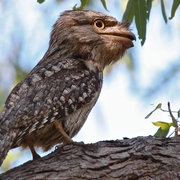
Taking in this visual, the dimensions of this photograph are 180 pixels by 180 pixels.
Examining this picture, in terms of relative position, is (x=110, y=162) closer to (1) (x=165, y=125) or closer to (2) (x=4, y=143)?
(2) (x=4, y=143)

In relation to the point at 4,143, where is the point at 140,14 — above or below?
above

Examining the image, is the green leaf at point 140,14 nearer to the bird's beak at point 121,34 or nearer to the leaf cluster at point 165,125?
the bird's beak at point 121,34

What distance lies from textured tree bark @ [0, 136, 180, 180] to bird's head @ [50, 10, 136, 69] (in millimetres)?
1110

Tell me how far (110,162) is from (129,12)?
175cm

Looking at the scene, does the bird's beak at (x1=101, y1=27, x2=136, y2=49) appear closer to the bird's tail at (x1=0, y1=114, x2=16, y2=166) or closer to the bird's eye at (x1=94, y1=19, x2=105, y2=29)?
the bird's eye at (x1=94, y1=19, x2=105, y2=29)

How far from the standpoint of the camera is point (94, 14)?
5121 millimetres

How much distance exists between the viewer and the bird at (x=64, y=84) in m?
4.06

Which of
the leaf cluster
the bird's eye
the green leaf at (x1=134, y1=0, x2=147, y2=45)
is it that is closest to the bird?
the bird's eye

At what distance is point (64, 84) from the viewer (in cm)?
448

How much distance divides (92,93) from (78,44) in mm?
605

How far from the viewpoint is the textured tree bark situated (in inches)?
151

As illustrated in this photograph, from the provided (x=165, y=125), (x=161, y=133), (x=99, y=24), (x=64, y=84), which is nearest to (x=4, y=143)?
(x=64, y=84)

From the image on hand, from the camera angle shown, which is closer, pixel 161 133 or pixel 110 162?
pixel 110 162

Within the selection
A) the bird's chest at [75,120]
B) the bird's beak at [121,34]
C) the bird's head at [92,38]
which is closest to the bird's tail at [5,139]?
the bird's chest at [75,120]
